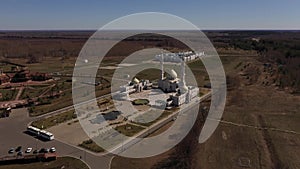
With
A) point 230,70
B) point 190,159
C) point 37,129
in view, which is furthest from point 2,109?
point 230,70

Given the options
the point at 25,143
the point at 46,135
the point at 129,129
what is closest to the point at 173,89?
the point at 129,129

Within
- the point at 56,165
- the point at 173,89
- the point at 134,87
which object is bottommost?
the point at 56,165

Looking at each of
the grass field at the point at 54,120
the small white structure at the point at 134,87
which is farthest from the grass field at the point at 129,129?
the small white structure at the point at 134,87

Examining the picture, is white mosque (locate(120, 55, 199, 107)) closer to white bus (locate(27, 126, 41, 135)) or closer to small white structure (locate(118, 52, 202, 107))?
small white structure (locate(118, 52, 202, 107))

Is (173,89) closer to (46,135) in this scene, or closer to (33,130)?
(46,135)

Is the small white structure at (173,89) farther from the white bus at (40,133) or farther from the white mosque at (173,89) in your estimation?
the white bus at (40,133)

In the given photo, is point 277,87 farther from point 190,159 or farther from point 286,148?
point 190,159
